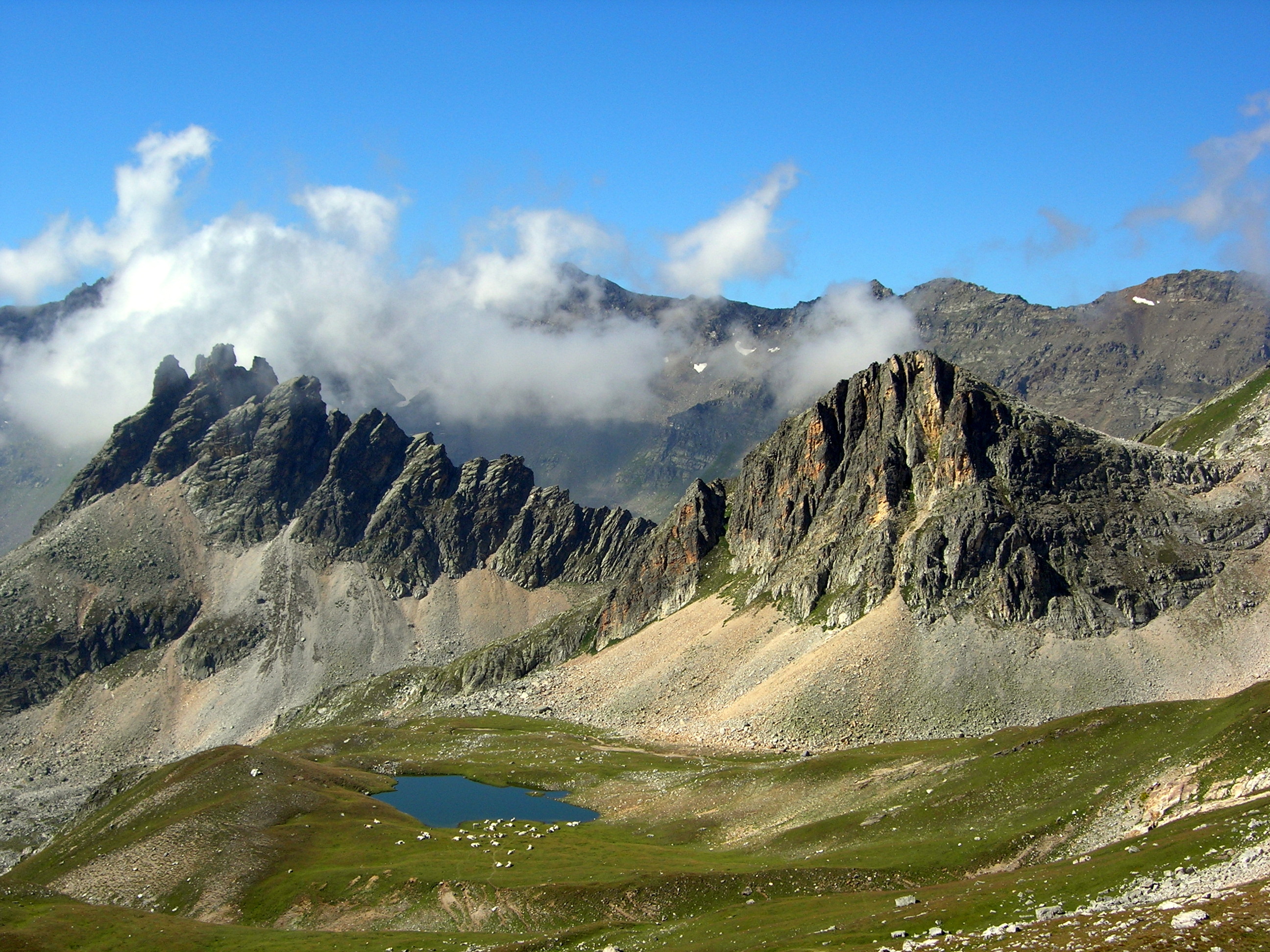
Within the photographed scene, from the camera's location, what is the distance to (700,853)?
9800cm

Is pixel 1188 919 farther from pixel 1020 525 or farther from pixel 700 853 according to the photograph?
pixel 1020 525

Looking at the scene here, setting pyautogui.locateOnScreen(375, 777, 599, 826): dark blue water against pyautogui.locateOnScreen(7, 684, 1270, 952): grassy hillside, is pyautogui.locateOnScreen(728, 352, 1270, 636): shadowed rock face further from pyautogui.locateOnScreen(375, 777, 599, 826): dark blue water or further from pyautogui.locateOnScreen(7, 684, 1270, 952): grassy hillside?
pyautogui.locateOnScreen(375, 777, 599, 826): dark blue water

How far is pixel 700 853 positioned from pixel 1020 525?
99534 millimetres

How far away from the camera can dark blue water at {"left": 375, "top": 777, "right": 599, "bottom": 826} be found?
426 feet

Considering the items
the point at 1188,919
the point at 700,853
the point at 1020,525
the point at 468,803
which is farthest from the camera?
the point at 1020,525

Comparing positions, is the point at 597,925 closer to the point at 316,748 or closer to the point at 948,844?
the point at 948,844

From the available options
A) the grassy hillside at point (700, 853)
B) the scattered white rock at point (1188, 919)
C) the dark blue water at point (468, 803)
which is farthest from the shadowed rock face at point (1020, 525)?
the scattered white rock at point (1188, 919)

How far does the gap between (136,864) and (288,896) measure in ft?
60.1

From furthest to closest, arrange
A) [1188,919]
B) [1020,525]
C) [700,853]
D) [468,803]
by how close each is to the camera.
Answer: [1020,525], [468,803], [700,853], [1188,919]

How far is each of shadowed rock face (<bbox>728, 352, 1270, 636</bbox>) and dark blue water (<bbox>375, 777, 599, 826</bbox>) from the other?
2621 inches

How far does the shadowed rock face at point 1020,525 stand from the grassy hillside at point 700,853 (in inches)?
1803

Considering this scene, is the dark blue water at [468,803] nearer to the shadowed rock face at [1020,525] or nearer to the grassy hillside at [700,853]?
the grassy hillside at [700,853]

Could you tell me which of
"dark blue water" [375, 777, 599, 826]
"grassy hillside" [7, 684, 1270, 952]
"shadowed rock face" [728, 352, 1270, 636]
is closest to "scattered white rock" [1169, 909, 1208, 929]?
"grassy hillside" [7, 684, 1270, 952]

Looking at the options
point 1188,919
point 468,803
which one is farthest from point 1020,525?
point 1188,919
